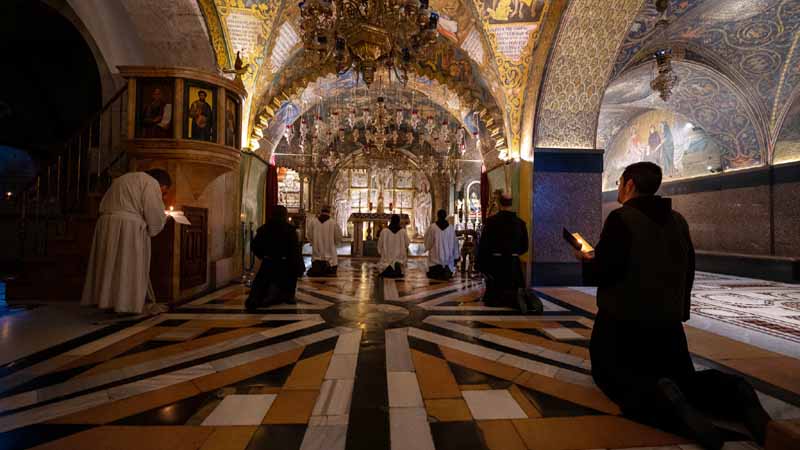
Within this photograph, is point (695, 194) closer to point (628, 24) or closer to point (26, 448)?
point (628, 24)

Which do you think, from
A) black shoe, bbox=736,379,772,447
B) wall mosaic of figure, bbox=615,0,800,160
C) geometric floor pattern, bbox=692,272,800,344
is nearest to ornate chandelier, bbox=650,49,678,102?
wall mosaic of figure, bbox=615,0,800,160

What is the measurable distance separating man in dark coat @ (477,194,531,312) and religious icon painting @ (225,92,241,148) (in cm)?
409

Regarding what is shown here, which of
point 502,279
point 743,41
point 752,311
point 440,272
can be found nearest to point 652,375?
point 502,279

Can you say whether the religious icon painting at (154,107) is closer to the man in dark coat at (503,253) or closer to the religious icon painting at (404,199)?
the man in dark coat at (503,253)

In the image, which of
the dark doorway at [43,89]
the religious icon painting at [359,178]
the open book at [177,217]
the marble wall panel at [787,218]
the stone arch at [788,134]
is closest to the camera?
the open book at [177,217]

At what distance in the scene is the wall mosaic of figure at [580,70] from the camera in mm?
5816

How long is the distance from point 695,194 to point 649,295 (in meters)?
11.3

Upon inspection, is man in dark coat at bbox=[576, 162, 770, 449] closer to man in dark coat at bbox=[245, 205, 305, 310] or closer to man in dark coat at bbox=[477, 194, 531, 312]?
man in dark coat at bbox=[477, 194, 531, 312]

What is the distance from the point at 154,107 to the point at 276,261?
8.68 feet

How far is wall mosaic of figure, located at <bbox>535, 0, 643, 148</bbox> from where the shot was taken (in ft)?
19.1

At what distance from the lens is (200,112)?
4.62 metres

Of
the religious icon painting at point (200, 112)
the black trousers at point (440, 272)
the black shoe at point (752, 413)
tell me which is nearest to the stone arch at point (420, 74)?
the religious icon painting at point (200, 112)

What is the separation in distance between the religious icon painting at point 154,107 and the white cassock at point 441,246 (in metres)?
5.04

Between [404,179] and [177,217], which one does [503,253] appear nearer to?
[177,217]
